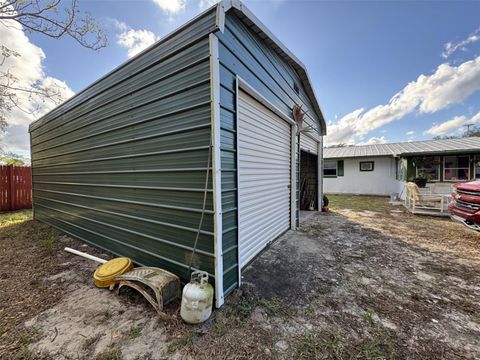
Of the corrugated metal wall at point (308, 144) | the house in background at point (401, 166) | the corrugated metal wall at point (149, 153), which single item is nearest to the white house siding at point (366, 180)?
the house in background at point (401, 166)

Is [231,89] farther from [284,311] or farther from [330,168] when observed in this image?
[330,168]

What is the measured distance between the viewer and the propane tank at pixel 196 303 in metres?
1.77

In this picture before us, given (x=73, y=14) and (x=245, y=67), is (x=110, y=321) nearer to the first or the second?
(x=245, y=67)

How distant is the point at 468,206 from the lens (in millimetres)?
3965

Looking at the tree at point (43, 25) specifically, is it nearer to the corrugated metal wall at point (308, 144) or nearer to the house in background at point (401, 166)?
the corrugated metal wall at point (308, 144)

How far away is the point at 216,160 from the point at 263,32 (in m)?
2.37

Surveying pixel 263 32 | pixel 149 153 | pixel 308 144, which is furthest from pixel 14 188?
pixel 308 144

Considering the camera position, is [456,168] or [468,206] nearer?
[468,206]

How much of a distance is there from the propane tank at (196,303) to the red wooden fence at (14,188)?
10.8 metres

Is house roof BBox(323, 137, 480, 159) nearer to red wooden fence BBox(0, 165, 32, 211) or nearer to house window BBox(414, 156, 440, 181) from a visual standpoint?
house window BBox(414, 156, 440, 181)

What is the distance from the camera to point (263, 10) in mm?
3760

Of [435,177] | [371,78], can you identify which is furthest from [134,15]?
[435,177]

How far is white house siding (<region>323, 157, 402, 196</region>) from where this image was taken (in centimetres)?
1113

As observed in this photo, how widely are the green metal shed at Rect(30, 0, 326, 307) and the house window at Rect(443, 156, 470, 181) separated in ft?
31.7
